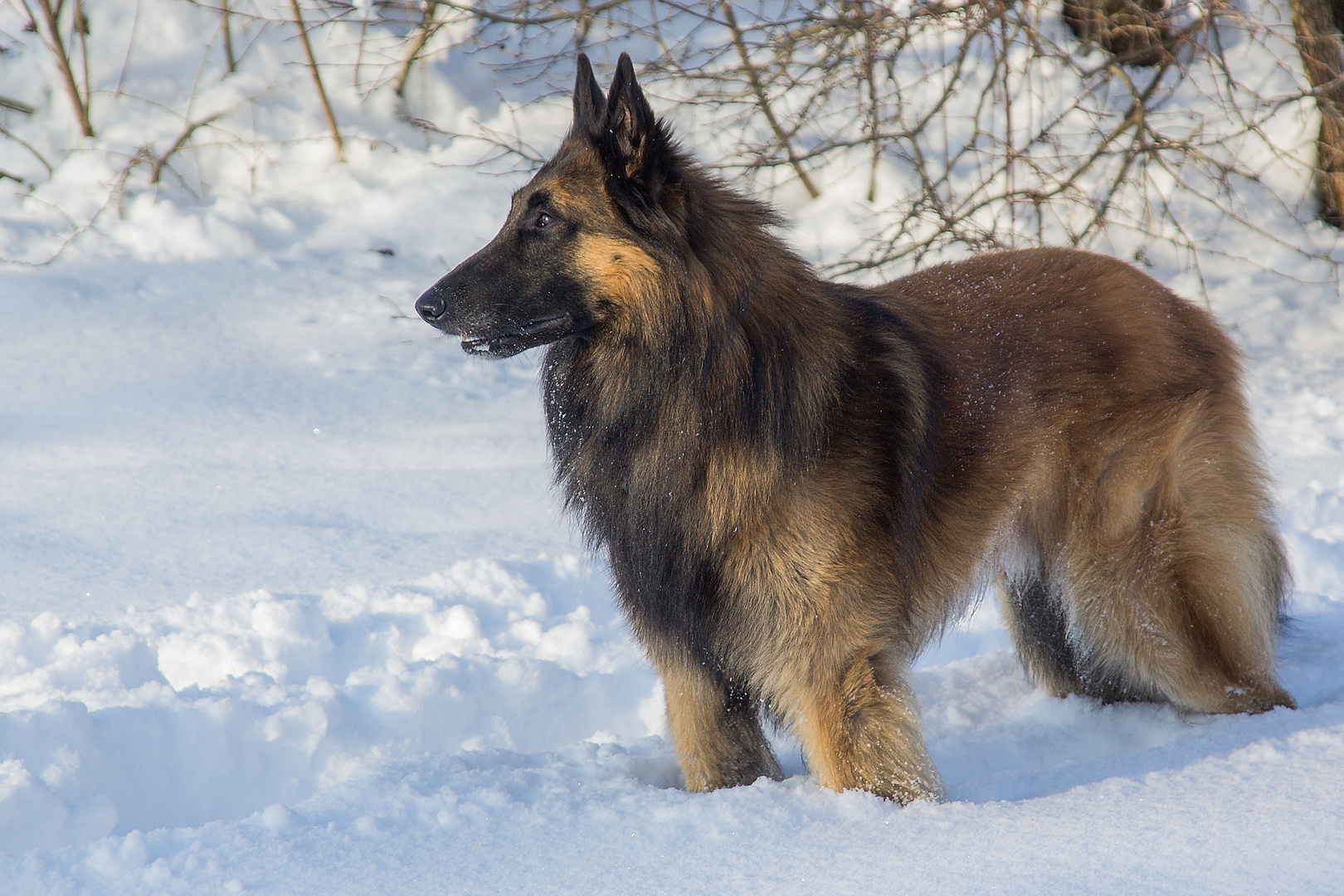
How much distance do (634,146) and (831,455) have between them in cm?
89

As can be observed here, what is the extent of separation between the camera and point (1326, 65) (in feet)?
20.0

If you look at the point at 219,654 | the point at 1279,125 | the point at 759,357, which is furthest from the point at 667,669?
the point at 1279,125

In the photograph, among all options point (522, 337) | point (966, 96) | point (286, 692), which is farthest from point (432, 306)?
point (966, 96)

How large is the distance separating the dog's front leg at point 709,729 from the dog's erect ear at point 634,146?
1228 millimetres

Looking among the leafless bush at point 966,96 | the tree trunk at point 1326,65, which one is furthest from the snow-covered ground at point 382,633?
the tree trunk at point 1326,65

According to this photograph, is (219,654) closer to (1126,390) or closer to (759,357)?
(759,357)

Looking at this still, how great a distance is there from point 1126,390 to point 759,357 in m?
1.15

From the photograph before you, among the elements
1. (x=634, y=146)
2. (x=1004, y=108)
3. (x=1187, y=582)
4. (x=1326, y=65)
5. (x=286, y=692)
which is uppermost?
(x=1326, y=65)

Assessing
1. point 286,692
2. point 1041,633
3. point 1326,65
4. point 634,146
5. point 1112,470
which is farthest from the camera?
point 1326,65

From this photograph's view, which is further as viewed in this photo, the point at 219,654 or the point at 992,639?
the point at 992,639

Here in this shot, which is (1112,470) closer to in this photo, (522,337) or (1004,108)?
(522,337)

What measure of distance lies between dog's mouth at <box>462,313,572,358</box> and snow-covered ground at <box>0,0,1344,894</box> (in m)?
1.05

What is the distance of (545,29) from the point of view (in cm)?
644

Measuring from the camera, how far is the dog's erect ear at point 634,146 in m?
2.47
